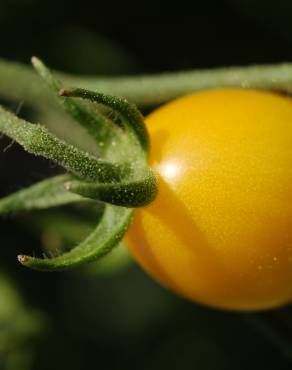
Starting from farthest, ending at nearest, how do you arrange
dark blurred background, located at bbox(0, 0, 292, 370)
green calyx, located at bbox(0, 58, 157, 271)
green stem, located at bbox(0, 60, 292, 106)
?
dark blurred background, located at bbox(0, 0, 292, 370)
green stem, located at bbox(0, 60, 292, 106)
green calyx, located at bbox(0, 58, 157, 271)

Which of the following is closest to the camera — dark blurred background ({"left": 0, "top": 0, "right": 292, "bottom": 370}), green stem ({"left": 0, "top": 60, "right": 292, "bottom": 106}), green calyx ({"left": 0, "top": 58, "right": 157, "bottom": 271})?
green calyx ({"left": 0, "top": 58, "right": 157, "bottom": 271})

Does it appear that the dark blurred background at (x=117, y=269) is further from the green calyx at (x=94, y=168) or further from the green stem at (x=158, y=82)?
the green calyx at (x=94, y=168)

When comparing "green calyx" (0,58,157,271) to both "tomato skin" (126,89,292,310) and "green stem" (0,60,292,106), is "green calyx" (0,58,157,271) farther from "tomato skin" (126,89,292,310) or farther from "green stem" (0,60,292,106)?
"green stem" (0,60,292,106)

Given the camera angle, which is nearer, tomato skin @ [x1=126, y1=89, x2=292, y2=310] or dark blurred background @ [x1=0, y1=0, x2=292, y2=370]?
tomato skin @ [x1=126, y1=89, x2=292, y2=310]

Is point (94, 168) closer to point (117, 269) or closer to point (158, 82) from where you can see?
point (158, 82)

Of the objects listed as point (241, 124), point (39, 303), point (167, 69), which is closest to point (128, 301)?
point (39, 303)

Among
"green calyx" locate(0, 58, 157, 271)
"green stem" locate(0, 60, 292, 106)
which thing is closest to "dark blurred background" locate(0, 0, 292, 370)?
"green stem" locate(0, 60, 292, 106)

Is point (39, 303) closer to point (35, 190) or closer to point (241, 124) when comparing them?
point (35, 190)
